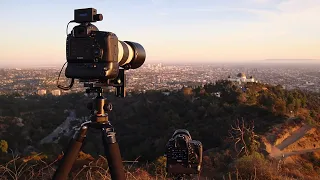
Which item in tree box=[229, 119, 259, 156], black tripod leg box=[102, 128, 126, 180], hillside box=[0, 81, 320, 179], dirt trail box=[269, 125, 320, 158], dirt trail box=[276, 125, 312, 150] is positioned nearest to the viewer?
black tripod leg box=[102, 128, 126, 180]

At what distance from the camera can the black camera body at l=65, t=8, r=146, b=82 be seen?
169 centimetres

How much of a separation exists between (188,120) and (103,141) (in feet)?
69.7

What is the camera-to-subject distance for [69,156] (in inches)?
66.7

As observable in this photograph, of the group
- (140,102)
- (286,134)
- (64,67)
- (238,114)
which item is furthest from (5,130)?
(64,67)

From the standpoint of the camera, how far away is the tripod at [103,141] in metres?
1.66

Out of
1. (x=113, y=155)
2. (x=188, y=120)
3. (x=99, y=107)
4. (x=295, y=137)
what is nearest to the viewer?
(x=113, y=155)

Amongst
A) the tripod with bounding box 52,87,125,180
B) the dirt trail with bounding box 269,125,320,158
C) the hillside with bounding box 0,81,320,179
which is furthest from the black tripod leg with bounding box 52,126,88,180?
the dirt trail with bounding box 269,125,320,158

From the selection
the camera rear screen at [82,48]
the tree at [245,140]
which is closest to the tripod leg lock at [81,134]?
the camera rear screen at [82,48]

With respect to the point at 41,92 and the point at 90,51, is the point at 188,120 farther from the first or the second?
the point at 41,92

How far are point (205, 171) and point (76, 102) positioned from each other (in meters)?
28.9

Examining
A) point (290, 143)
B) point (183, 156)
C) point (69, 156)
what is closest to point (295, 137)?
point (290, 143)

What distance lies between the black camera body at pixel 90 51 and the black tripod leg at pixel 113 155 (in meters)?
0.32

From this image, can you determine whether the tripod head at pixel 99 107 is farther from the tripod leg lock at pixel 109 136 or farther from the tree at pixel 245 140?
the tree at pixel 245 140

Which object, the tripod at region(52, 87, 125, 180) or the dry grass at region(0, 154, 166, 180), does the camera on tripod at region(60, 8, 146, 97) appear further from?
the dry grass at region(0, 154, 166, 180)
